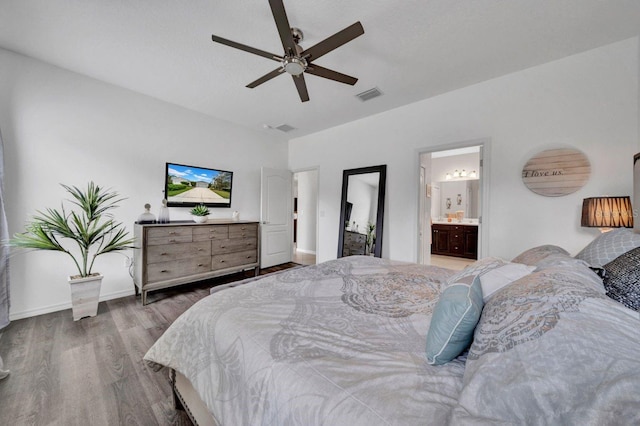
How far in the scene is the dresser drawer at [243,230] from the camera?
149 inches

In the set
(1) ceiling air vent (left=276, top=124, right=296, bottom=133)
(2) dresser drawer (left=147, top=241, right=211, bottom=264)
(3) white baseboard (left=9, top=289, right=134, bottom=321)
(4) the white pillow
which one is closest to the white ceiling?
(1) ceiling air vent (left=276, top=124, right=296, bottom=133)

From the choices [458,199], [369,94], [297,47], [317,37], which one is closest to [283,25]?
[297,47]

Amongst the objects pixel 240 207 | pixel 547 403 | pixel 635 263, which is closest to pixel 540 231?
pixel 635 263

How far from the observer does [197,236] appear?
3.34m

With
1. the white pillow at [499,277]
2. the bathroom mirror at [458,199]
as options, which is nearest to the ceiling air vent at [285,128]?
the white pillow at [499,277]

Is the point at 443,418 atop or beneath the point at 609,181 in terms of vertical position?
beneath

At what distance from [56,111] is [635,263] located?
4.94 meters

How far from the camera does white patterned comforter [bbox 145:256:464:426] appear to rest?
630mm

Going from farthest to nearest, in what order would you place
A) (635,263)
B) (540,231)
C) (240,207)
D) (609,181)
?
(240,207) < (540,231) < (609,181) < (635,263)

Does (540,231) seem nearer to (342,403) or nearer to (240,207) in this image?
(342,403)

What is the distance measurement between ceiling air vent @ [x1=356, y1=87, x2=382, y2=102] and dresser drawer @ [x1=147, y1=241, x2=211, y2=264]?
3092mm

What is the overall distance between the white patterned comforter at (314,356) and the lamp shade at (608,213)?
1.72 meters

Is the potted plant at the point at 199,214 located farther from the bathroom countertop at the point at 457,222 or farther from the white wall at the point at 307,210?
the bathroom countertop at the point at 457,222

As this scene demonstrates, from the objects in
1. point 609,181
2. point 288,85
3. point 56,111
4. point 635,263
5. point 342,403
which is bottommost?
point 342,403
